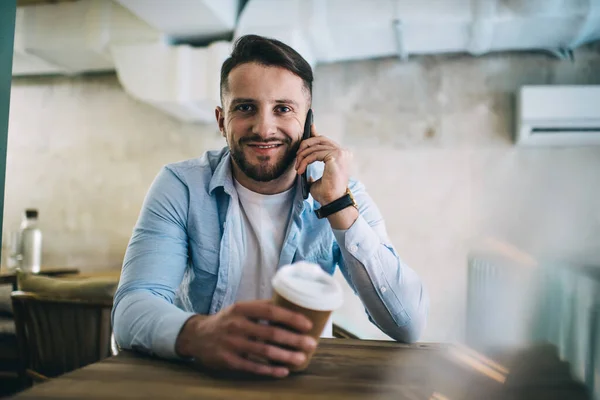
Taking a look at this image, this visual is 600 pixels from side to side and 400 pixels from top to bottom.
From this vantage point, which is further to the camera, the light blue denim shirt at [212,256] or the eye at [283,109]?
the eye at [283,109]

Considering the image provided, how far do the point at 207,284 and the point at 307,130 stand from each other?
1.74ft

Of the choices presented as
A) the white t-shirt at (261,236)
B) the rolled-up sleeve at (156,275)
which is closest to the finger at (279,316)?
the rolled-up sleeve at (156,275)

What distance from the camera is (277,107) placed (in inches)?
54.7

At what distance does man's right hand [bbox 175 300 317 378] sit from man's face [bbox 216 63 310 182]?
25.9 inches

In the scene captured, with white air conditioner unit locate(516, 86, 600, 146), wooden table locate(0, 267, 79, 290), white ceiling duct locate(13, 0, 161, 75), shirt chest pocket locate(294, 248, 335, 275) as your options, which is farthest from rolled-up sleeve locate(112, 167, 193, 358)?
white air conditioner unit locate(516, 86, 600, 146)

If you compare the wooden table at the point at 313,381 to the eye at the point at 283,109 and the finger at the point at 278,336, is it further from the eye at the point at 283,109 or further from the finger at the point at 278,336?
the eye at the point at 283,109

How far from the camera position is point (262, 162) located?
140 centimetres

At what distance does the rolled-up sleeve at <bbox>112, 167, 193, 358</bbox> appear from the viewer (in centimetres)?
91

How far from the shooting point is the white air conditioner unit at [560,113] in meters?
3.16

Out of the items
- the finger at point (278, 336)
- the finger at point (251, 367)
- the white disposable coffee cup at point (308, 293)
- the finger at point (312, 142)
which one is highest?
the finger at point (312, 142)

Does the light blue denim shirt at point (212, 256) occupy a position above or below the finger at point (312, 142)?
below

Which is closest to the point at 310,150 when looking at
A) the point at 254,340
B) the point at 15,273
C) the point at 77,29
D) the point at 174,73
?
the point at 254,340

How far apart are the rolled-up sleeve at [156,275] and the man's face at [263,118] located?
0.71 ft

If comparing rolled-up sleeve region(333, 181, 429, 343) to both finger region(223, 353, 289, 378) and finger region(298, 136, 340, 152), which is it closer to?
finger region(298, 136, 340, 152)
